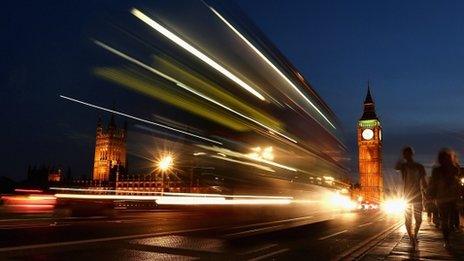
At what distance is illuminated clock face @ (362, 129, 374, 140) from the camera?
131188mm

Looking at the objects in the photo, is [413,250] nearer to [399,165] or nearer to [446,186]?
[446,186]

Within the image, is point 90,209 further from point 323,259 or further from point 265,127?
point 323,259

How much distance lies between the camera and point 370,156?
12656 centimetres

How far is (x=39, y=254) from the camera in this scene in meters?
6.57

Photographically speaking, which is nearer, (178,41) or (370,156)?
(178,41)

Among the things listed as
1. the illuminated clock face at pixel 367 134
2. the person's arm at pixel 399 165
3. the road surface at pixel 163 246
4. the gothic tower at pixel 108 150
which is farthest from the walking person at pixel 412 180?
the gothic tower at pixel 108 150

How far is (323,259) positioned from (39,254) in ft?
13.4

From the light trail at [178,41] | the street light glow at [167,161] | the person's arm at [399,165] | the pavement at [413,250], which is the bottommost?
the pavement at [413,250]

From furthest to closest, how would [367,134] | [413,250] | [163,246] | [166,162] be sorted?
1. [367,134]
2. [166,162]
3. [413,250]
4. [163,246]

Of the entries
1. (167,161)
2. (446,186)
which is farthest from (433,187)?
(167,161)

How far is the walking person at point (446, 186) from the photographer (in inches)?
332

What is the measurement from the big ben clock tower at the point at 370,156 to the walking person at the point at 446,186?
4351 inches

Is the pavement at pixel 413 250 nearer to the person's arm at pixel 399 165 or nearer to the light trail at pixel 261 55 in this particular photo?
the person's arm at pixel 399 165

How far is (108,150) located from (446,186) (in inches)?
5421
